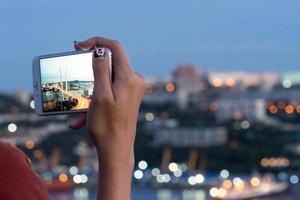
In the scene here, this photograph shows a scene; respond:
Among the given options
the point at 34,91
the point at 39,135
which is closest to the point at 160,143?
the point at 39,135

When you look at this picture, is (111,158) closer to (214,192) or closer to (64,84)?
(64,84)

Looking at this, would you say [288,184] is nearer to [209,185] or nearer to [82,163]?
[209,185]

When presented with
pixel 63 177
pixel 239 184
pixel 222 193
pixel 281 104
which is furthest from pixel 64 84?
pixel 281 104

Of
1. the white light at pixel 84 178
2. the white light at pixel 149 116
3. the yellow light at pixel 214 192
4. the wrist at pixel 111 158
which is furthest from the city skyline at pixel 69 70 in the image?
the white light at pixel 149 116

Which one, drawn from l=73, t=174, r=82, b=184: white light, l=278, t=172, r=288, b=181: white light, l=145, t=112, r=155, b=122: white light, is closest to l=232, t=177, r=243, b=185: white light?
l=278, t=172, r=288, b=181: white light

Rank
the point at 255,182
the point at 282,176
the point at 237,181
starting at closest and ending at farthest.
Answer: the point at 255,182
the point at 237,181
the point at 282,176

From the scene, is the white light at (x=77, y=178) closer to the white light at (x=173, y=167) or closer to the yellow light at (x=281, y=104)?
the white light at (x=173, y=167)

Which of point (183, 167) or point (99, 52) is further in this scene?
point (183, 167)
